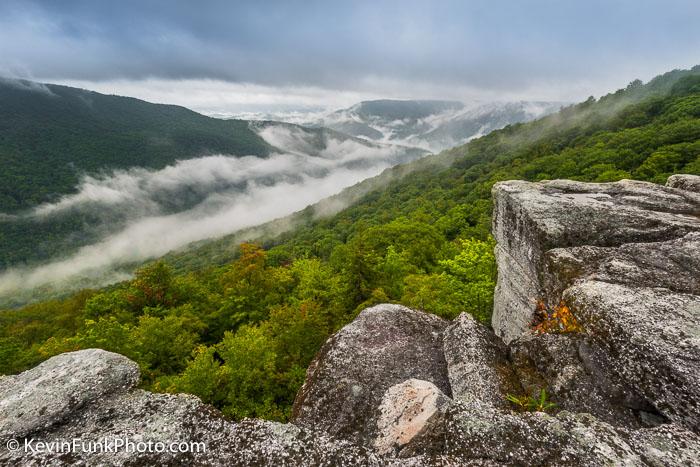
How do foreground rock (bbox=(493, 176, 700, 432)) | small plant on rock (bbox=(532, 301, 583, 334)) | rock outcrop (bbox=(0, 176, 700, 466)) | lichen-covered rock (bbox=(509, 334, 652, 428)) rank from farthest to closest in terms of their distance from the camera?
small plant on rock (bbox=(532, 301, 583, 334)) → lichen-covered rock (bbox=(509, 334, 652, 428)) → foreground rock (bbox=(493, 176, 700, 432)) → rock outcrop (bbox=(0, 176, 700, 466))

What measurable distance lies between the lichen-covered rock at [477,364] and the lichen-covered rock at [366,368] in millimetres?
878

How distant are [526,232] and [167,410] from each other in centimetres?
1410

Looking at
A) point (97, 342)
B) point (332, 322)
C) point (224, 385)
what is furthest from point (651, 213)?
point (97, 342)

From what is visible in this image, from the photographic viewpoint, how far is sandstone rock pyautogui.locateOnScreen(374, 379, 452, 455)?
7.87 meters

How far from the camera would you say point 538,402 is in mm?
8461

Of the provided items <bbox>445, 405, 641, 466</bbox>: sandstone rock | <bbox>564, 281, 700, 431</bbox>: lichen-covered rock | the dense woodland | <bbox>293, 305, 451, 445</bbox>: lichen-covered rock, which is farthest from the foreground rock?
the dense woodland

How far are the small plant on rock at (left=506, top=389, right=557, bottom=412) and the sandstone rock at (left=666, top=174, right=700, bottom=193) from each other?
15.2 meters

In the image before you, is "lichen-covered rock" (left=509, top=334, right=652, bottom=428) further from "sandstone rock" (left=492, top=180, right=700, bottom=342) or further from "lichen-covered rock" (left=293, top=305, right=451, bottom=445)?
"sandstone rock" (left=492, top=180, right=700, bottom=342)

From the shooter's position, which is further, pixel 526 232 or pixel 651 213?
pixel 526 232

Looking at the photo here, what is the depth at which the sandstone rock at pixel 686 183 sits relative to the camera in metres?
16.0

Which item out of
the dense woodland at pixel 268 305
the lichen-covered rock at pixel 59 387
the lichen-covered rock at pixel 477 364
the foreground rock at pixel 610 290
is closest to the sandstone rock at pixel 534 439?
the lichen-covered rock at pixel 477 364

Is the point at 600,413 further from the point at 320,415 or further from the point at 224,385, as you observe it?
the point at 224,385

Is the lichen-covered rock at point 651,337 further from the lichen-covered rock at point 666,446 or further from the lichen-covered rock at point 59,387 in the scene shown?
the lichen-covered rock at point 59,387

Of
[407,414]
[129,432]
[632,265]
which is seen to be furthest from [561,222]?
[129,432]
